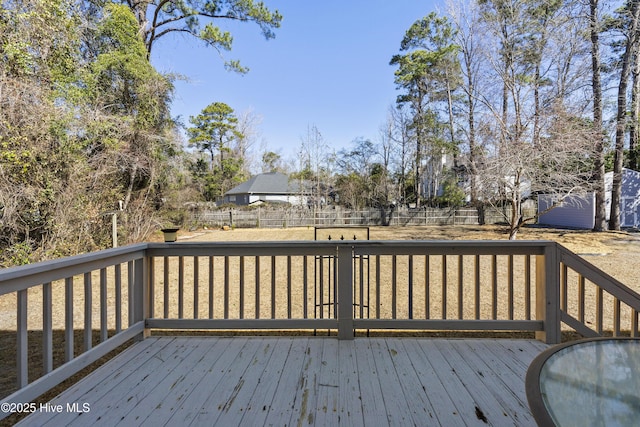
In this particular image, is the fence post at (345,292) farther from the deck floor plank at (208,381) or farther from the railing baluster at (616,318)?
the railing baluster at (616,318)

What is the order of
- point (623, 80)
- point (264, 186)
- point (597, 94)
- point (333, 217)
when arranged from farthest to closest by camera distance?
1. point (264, 186)
2. point (333, 217)
3. point (623, 80)
4. point (597, 94)

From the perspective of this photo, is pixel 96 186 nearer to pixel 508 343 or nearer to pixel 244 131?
pixel 508 343

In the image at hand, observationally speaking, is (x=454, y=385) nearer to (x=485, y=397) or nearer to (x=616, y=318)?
(x=485, y=397)

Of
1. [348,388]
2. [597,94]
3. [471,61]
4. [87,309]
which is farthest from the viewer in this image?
[471,61]

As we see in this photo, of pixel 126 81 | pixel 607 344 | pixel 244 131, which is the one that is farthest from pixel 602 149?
pixel 244 131

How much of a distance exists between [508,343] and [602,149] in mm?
11653

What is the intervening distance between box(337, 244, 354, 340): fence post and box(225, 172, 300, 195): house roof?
67.5ft

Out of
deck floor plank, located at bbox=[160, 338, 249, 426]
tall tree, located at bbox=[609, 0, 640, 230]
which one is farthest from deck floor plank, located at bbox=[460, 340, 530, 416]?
tall tree, located at bbox=[609, 0, 640, 230]

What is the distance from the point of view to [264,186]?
82.9 feet

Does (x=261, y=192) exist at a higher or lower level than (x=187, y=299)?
higher

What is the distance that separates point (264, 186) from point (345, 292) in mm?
23354

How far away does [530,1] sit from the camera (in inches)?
392

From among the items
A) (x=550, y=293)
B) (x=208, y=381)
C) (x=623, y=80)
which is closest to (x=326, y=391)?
(x=208, y=381)

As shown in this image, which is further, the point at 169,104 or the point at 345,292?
the point at 169,104
